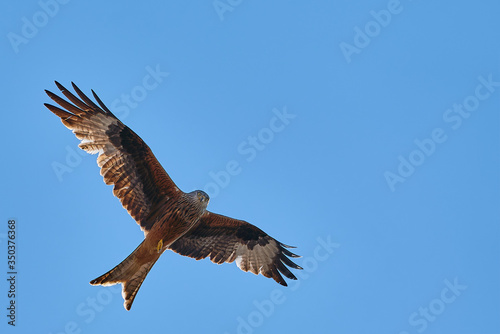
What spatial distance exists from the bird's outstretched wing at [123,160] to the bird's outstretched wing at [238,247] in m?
1.13

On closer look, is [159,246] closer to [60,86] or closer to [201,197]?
[201,197]

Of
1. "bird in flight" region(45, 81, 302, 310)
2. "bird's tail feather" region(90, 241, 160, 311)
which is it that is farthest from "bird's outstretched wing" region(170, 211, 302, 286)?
"bird's tail feather" region(90, 241, 160, 311)

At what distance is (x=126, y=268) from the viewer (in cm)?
1179

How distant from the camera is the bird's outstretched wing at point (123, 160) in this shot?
1235cm

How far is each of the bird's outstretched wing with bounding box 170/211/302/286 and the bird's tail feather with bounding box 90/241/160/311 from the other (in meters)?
1.29

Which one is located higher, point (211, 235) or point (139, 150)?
point (139, 150)

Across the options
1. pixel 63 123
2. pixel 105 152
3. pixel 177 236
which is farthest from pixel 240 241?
pixel 63 123

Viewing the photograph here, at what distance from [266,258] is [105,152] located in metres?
4.09

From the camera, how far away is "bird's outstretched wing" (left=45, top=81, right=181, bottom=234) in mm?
12352

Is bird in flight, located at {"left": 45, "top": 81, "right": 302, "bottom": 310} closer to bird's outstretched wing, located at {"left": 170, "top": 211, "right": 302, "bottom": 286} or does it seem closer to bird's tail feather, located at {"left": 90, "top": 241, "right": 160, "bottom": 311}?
bird's tail feather, located at {"left": 90, "top": 241, "right": 160, "bottom": 311}

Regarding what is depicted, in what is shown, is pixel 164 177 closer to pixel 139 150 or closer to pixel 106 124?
pixel 139 150

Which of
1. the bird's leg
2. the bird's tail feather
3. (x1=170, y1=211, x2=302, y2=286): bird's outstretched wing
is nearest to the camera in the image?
the bird's tail feather

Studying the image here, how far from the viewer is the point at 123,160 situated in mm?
12445

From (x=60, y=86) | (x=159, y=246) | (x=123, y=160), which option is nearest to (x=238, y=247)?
(x=159, y=246)
